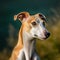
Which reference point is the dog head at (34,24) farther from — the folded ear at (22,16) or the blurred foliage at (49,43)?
the blurred foliage at (49,43)

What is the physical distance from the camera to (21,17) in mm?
2908

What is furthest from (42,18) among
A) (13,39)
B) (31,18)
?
(13,39)

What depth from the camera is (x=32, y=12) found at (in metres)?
2.96

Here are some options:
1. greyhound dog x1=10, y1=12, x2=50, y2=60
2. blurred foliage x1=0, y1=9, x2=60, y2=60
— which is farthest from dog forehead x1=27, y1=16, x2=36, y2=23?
blurred foliage x1=0, y1=9, x2=60, y2=60

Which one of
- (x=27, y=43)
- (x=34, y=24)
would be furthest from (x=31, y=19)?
(x=27, y=43)

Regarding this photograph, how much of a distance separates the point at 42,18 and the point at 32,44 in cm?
21

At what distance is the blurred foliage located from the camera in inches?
116

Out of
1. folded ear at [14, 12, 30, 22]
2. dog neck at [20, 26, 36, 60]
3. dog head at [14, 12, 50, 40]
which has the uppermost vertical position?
folded ear at [14, 12, 30, 22]

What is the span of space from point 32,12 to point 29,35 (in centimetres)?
20

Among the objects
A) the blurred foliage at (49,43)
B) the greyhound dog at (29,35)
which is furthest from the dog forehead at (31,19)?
the blurred foliage at (49,43)

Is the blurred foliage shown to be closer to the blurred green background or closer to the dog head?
the blurred green background

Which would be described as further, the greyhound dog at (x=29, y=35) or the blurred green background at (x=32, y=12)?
the blurred green background at (x=32, y=12)

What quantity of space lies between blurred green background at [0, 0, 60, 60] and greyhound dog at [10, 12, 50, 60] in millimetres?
49

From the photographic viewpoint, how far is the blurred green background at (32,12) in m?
2.94
